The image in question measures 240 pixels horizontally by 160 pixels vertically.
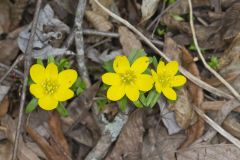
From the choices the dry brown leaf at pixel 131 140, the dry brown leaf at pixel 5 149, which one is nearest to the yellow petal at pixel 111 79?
the dry brown leaf at pixel 131 140

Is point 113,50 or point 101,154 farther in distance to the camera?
point 113,50

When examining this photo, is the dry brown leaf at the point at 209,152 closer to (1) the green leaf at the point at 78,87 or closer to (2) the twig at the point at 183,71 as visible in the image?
(2) the twig at the point at 183,71

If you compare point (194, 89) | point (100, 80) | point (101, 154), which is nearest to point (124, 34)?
point (100, 80)

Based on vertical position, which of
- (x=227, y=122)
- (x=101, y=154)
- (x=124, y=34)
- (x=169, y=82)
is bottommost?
(x=227, y=122)

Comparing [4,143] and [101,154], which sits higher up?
[4,143]

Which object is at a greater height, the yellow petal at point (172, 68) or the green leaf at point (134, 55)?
the green leaf at point (134, 55)

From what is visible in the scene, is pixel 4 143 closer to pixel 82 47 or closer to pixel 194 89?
pixel 82 47
